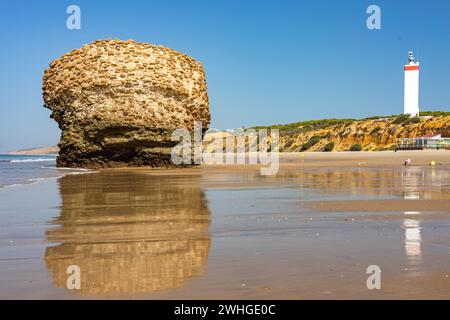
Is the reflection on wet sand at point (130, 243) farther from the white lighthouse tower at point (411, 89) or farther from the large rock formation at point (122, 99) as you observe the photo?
the white lighthouse tower at point (411, 89)

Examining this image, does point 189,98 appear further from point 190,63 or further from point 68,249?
point 68,249

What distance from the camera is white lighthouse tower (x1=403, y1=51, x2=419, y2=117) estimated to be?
59.2 meters

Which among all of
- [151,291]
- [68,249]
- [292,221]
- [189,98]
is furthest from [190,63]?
[151,291]

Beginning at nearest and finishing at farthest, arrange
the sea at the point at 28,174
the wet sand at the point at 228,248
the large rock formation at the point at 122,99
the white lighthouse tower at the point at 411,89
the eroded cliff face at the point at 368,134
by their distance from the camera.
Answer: the wet sand at the point at 228,248 → the sea at the point at 28,174 → the large rock formation at the point at 122,99 → the eroded cliff face at the point at 368,134 → the white lighthouse tower at the point at 411,89

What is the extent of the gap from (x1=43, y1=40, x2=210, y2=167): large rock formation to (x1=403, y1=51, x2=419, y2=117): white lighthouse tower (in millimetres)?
46712

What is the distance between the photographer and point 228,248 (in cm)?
389

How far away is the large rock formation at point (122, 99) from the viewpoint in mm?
17922

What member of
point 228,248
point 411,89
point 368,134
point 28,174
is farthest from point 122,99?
point 411,89

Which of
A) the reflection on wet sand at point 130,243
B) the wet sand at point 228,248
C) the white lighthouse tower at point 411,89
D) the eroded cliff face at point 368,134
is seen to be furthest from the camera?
the white lighthouse tower at point 411,89

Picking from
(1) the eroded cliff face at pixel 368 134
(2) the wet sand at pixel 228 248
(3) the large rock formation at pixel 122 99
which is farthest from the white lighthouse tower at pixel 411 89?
(2) the wet sand at pixel 228 248

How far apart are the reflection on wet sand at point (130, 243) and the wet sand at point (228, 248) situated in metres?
0.01

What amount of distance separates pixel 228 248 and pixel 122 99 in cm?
1487

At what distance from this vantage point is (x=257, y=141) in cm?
6612

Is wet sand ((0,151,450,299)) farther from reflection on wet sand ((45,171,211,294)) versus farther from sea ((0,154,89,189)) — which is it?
sea ((0,154,89,189))
